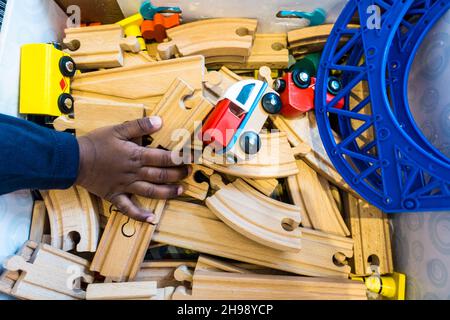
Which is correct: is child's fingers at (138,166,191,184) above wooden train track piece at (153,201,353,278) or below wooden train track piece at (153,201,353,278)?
above

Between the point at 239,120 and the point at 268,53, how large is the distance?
11.0 inches

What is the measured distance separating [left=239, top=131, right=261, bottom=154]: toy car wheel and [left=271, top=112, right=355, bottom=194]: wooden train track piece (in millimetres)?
126

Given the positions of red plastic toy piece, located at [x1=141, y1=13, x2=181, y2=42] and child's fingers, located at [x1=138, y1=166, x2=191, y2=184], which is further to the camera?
red plastic toy piece, located at [x1=141, y1=13, x2=181, y2=42]

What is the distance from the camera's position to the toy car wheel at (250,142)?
732mm

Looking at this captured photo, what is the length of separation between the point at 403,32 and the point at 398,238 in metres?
0.52

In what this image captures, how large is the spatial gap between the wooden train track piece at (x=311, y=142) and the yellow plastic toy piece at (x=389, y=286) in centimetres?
22

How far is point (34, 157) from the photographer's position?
64cm

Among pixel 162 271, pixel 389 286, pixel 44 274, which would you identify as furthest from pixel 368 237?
pixel 44 274

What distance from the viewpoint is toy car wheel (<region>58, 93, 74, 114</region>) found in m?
0.77

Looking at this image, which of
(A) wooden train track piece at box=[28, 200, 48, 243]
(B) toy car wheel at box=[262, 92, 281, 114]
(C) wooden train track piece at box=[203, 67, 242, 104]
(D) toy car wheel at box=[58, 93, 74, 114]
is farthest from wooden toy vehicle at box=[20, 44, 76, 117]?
(B) toy car wheel at box=[262, 92, 281, 114]

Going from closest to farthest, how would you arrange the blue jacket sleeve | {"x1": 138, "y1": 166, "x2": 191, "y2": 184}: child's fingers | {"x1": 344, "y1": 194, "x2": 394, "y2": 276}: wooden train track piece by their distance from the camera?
the blue jacket sleeve, {"x1": 138, "y1": 166, "x2": 191, "y2": 184}: child's fingers, {"x1": 344, "y1": 194, "x2": 394, "y2": 276}: wooden train track piece

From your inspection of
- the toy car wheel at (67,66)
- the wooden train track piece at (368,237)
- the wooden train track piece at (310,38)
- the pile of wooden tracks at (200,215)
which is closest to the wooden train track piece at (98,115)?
the pile of wooden tracks at (200,215)

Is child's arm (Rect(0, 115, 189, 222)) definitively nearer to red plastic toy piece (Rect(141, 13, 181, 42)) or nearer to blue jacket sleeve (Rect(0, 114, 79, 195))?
blue jacket sleeve (Rect(0, 114, 79, 195))

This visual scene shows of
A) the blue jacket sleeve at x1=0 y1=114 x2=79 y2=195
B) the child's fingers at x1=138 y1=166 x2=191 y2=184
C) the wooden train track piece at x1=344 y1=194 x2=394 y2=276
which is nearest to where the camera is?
the blue jacket sleeve at x1=0 y1=114 x2=79 y2=195
